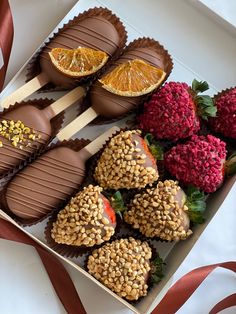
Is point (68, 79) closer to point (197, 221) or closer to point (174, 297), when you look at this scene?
point (197, 221)

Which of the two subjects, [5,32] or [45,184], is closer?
[45,184]

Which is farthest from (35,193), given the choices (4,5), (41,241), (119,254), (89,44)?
(4,5)

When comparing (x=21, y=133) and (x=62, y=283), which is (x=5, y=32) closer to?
(x=21, y=133)

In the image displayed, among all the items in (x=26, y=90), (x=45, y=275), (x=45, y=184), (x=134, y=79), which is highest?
(x=134, y=79)

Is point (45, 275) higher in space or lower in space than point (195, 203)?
lower

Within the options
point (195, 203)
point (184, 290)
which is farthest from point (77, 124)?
point (184, 290)

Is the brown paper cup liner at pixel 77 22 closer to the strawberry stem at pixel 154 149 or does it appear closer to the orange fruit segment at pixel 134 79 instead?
the orange fruit segment at pixel 134 79

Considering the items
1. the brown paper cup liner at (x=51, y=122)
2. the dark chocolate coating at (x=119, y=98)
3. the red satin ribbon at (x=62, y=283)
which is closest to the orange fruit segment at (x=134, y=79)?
the dark chocolate coating at (x=119, y=98)
